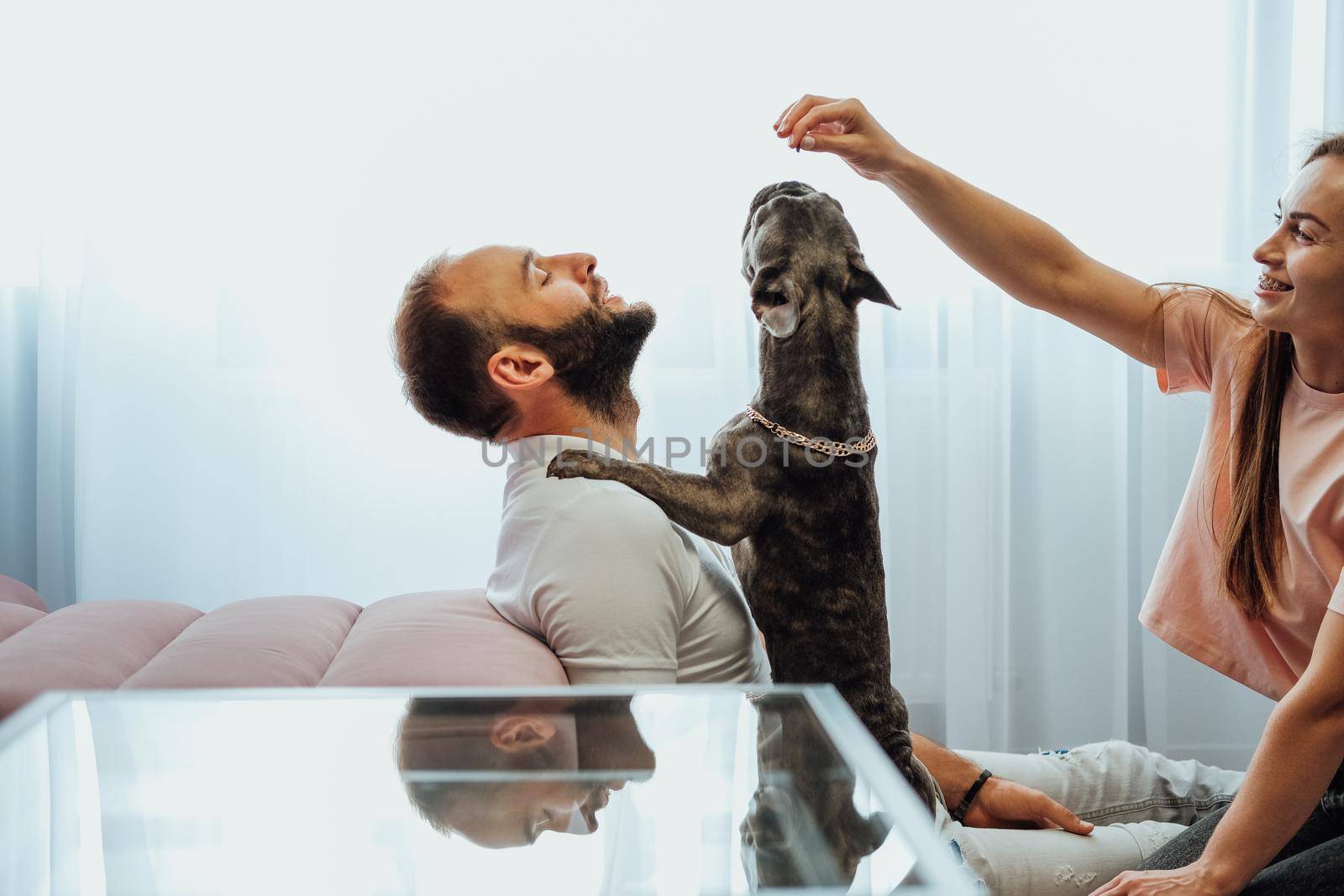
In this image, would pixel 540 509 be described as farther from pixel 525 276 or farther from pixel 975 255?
pixel 975 255

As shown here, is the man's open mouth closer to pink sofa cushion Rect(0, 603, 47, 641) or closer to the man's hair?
the man's hair

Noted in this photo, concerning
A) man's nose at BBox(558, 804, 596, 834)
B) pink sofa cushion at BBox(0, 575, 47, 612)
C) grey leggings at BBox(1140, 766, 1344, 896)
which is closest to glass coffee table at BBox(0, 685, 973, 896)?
man's nose at BBox(558, 804, 596, 834)

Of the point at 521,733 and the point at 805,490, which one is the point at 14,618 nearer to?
the point at 521,733

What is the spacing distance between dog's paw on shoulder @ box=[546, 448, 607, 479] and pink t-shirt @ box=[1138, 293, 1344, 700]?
796 millimetres

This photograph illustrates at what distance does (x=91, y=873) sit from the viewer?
2.36 feet

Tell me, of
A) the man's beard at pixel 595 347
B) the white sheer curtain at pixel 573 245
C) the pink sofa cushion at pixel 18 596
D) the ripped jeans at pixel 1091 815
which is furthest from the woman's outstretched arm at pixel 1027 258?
the pink sofa cushion at pixel 18 596

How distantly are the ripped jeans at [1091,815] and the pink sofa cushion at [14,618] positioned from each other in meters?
1.24

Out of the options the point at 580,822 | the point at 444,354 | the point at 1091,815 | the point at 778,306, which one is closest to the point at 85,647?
the point at 444,354

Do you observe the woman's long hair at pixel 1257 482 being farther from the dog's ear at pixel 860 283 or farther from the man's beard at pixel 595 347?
the man's beard at pixel 595 347

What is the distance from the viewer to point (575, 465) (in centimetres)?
130

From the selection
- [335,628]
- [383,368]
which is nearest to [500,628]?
[335,628]

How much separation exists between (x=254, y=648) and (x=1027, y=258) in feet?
3.91

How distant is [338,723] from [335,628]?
0.70 metres

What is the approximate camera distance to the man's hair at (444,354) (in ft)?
4.75
